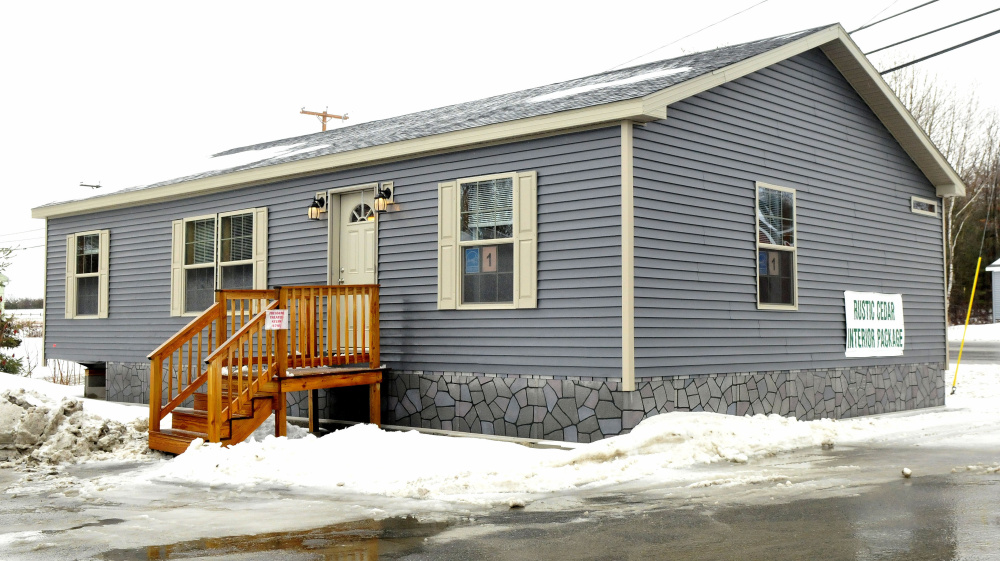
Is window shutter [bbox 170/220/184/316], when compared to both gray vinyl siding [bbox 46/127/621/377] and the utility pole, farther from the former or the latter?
the utility pole

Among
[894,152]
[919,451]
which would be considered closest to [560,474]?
[919,451]

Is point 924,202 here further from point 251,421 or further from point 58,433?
point 58,433

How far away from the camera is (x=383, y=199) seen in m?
12.2

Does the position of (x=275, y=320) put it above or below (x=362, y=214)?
below

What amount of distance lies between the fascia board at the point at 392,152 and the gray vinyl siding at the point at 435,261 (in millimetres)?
143

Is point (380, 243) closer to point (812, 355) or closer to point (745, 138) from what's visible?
point (745, 138)

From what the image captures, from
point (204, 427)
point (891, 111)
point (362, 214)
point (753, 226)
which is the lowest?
point (204, 427)

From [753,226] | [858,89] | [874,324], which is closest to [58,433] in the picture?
[753,226]

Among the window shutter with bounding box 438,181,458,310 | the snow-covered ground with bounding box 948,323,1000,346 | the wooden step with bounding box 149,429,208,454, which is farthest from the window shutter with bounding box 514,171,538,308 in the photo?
the snow-covered ground with bounding box 948,323,1000,346

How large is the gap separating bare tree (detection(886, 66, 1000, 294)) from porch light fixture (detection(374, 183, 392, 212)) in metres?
26.6

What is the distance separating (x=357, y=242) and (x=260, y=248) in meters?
1.87

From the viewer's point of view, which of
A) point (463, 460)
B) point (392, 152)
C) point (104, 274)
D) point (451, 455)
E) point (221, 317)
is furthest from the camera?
point (104, 274)

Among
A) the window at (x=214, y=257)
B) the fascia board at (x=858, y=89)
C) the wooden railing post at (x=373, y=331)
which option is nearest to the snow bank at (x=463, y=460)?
the wooden railing post at (x=373, y=331)

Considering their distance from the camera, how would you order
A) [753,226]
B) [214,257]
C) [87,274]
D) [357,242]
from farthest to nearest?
1. [87,274]
2. [214,257]
3. [357,242]
4. [753,226]
